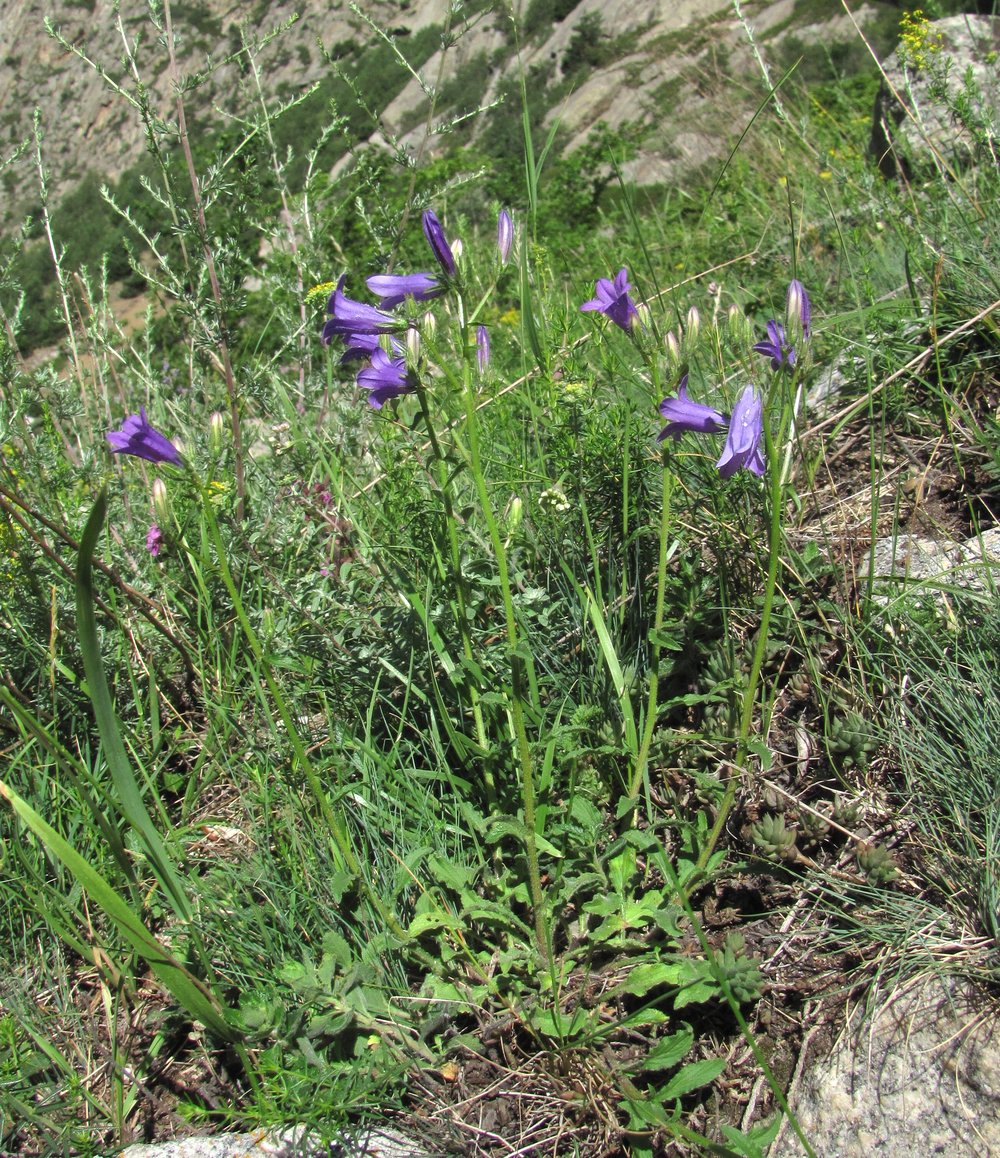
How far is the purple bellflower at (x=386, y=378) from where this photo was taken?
143 cm

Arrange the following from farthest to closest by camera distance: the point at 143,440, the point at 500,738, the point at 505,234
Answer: the point at 500,738
the point at 505,234
the point at 143,440

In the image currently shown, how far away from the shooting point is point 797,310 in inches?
53.6

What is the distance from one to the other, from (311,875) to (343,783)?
0.60ft

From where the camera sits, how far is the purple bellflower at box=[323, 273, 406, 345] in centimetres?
143

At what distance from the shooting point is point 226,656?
7.38ft

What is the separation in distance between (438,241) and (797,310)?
1.89 feet

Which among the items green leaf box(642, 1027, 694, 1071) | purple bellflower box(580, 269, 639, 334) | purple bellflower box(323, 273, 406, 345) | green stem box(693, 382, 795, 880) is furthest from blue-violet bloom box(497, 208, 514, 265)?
green leaf box(642, 1027, 694, 1071)

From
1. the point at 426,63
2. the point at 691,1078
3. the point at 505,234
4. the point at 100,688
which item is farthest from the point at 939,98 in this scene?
the point at 426,63

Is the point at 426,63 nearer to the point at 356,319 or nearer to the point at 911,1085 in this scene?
the point at 356,319

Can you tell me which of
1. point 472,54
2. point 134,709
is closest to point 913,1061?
point 134,709

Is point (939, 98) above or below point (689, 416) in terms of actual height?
below

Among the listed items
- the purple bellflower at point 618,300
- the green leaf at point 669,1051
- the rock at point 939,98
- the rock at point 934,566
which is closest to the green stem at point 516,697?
the green leaf at point 669,1051

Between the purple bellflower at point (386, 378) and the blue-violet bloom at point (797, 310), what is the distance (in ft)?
2.00

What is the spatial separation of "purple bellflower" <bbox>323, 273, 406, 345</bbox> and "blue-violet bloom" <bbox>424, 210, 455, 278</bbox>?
0.39 ft
